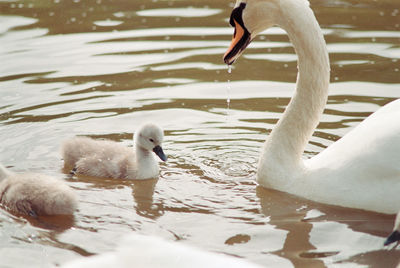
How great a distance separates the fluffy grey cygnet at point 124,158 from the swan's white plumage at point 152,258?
12.7 ft

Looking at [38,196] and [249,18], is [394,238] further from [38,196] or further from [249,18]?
[38,196]

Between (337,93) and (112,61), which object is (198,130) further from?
(112,61)

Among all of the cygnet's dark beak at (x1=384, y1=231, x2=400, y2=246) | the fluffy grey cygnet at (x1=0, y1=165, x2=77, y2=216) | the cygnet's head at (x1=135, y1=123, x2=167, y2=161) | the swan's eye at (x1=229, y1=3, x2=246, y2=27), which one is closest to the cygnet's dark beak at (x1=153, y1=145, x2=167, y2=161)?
the cygnet's head at (x1=135, y1=123, x2=167, y2=161)

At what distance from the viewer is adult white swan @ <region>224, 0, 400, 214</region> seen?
19.8 ft

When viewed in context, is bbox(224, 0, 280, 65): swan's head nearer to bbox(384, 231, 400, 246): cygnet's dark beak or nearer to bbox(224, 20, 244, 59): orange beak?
bbox(224, 20, 244, 59): orange beak

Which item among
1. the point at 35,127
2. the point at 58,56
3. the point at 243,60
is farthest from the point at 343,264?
the point at 58,56

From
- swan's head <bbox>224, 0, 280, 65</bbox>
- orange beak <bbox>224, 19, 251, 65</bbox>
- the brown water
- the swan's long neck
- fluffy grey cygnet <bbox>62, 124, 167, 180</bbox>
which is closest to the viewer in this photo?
the brown water

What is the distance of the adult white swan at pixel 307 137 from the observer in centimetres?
602

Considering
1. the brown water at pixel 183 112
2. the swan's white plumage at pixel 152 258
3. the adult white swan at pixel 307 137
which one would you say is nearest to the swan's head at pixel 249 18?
the adult white swan at pixel 307 137

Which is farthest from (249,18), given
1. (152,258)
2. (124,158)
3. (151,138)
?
(152,258)

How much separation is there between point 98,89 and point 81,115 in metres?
0.83

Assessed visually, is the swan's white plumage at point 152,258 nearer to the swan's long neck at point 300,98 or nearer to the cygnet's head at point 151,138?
the swan's long neck at point 300,98

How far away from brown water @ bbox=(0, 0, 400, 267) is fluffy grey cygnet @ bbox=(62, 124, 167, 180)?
105mm

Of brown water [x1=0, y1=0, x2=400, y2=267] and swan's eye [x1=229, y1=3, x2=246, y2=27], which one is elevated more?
swan's eye [x1=229, y1=3, x2=246, y2=27]
